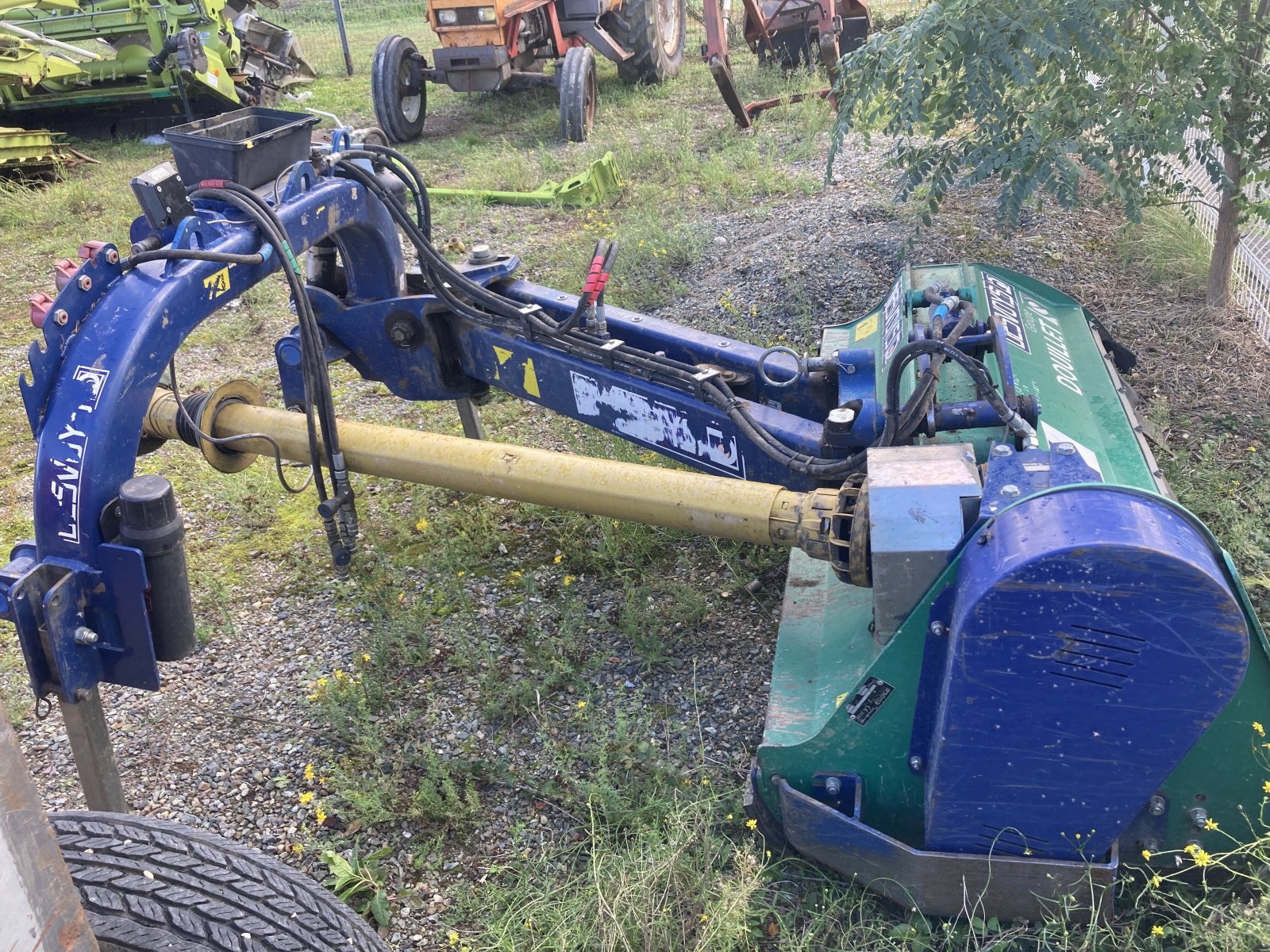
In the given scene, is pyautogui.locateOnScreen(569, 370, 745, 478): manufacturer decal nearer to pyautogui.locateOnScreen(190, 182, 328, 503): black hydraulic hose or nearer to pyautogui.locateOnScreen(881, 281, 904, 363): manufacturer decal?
pyautogui.locateOnScreen(881, 281, 904, 363): manufacturer decal

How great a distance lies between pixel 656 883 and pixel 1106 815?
1005 millimetres

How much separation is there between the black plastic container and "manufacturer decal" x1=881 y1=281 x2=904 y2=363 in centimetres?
189

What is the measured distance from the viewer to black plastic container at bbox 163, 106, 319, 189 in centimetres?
287

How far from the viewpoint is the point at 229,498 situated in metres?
4.62

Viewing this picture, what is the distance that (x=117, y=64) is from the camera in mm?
10273

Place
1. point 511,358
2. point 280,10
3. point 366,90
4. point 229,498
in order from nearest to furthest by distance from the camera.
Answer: point 511,358 < point 229,498 < point 366,90 < point 280,10

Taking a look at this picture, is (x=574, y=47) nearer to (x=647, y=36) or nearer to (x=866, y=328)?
(x=647, y=36)

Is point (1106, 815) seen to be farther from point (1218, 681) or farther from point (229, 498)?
point (229, 498)

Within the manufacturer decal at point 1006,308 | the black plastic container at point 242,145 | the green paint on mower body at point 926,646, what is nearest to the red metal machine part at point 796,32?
A: the manufacturer decal at point 1006,308

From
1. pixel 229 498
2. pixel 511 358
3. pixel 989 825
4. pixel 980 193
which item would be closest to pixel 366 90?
pixel 980 193

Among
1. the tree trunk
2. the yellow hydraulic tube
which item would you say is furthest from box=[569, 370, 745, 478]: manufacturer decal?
the tree trunk

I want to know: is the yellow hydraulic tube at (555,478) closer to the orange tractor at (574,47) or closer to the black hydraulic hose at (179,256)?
the black hydraulic hose at (179,256)

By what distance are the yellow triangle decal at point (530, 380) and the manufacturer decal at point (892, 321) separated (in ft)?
3.59

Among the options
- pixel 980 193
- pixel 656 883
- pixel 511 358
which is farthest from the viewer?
pixel 980 193
